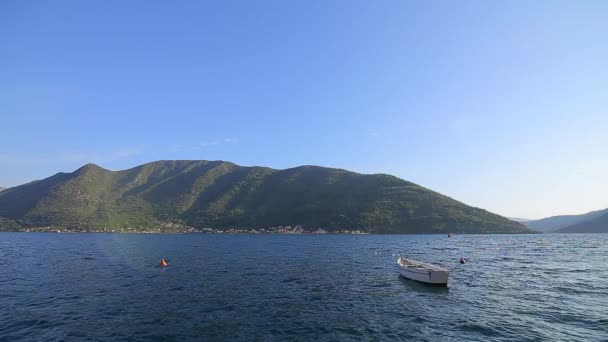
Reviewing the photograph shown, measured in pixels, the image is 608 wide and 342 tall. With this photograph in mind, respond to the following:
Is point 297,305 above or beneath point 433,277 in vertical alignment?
beneath

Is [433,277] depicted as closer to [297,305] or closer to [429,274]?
[429,274]

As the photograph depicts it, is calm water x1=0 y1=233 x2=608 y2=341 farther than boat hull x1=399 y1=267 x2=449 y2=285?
No

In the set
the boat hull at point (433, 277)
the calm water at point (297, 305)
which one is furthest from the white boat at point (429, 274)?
the calm water at point (297, 305)

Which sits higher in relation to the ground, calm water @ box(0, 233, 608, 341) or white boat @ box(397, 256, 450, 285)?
white boat @ box(397, 256, 450, 285)

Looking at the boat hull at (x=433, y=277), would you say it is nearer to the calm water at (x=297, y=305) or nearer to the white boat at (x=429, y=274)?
the white boat at (x=429, y=274)

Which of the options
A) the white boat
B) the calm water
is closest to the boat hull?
the white boat

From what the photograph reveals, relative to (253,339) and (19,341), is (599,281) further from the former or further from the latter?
(19,341)

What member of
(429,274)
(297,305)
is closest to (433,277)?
(429,274)

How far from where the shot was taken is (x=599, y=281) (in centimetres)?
5159

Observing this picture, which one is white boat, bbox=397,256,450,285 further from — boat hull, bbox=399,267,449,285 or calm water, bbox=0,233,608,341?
calm water, bbox=0,233,608,341

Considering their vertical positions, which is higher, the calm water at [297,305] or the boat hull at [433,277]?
the boat hull at [433,277]

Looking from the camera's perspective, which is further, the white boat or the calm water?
the white boat

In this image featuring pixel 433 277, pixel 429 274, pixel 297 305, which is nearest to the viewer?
pixel 297 305

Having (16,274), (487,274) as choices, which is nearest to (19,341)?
(16,274)
